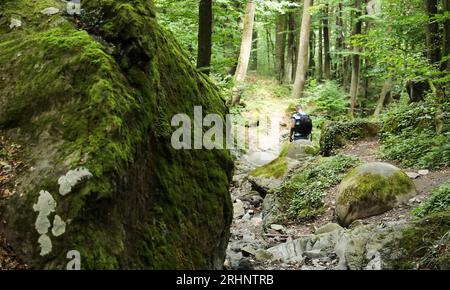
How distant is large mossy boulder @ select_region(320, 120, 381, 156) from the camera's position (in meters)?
13.7

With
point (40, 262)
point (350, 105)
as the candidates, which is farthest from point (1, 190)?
point (350, 105)

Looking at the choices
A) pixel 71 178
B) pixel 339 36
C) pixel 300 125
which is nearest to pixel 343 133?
pixel 300 125

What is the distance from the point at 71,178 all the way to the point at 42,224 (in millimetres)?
398

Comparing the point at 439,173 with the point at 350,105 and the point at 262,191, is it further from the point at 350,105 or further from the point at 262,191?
the point at 350,105

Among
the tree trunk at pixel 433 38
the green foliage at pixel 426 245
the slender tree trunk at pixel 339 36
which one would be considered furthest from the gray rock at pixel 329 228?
the slender tree trunk at pixel 339 36

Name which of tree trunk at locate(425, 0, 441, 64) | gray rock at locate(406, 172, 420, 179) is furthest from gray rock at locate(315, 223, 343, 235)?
tree trunk at locate(425, 0, 441, 64)

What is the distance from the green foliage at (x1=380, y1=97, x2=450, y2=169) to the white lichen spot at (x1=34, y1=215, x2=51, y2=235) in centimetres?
827

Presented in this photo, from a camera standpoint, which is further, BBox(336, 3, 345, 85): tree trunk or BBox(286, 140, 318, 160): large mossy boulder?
BBox(336, 3, 345, 85): tree trunk

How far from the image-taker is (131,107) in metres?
4.00

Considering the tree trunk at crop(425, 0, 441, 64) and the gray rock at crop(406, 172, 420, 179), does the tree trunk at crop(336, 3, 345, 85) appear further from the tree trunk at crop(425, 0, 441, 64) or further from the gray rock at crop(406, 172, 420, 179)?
the gray rock at crop(406, 172, 420, 179)

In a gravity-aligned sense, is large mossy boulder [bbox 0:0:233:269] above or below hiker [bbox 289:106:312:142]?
above

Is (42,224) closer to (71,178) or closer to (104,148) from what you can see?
(71,178)

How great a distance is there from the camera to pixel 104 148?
347 cm

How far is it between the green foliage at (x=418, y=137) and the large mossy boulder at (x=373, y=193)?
1.63m
